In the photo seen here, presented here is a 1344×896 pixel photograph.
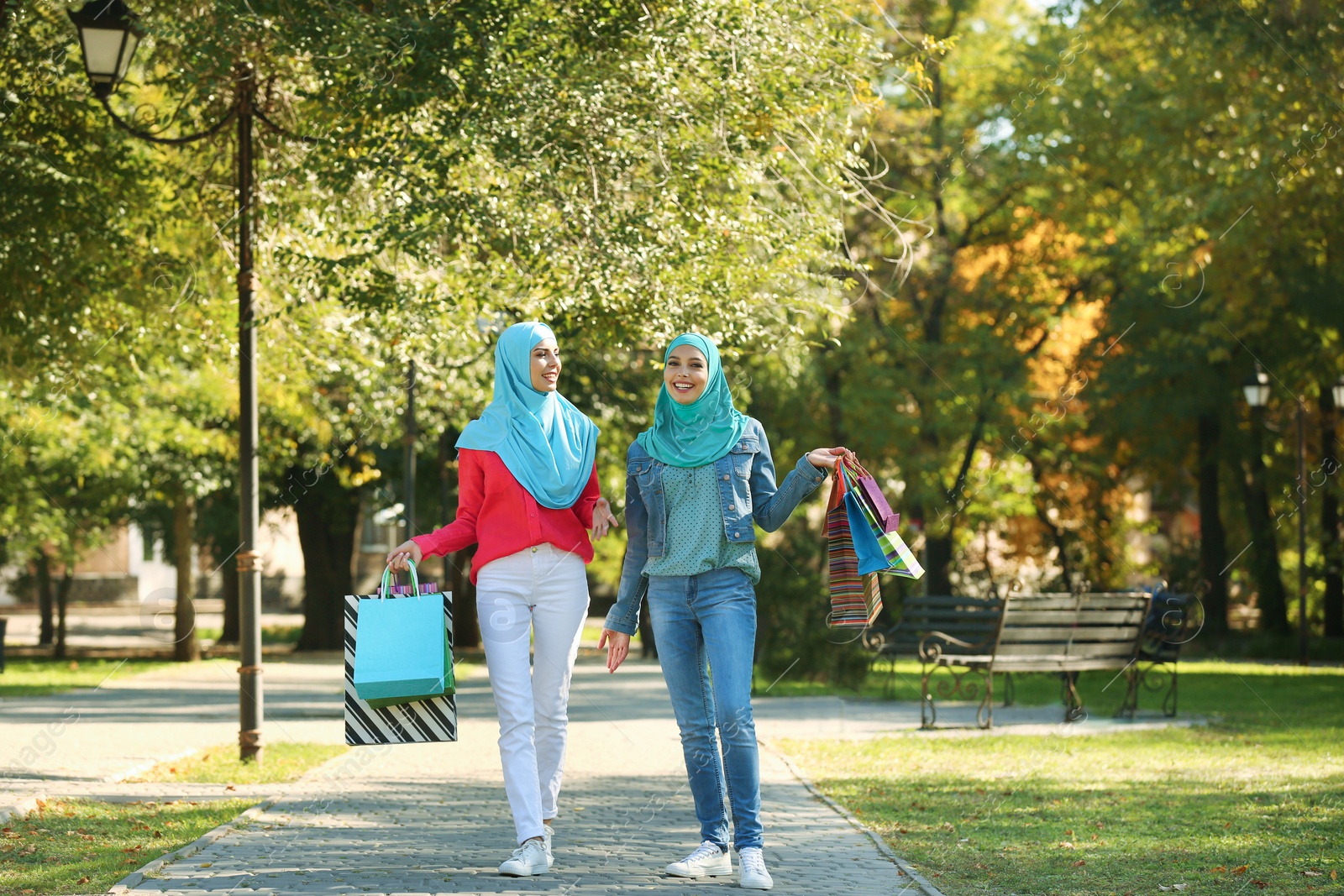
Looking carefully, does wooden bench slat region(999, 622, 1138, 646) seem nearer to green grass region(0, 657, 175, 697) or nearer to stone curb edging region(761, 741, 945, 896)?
stone curb edging region(761, 741, 945, 896)

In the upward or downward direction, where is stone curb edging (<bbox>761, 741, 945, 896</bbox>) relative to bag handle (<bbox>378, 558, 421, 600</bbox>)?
downward

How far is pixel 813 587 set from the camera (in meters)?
16.5

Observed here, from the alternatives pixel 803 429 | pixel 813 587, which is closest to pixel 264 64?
pixel 813 587

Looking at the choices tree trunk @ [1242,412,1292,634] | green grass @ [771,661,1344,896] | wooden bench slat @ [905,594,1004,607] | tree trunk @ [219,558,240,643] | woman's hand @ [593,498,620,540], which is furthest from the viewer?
tree trunk @ [219,558,240,643]

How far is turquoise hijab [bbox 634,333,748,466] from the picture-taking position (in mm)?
5730

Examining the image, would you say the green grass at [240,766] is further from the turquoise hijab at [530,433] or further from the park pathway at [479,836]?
the turquoise hijab at [530,433]

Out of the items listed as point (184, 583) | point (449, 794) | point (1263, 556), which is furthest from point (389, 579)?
point (1263, 556)

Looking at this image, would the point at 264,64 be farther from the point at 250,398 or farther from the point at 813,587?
the point at 813,587

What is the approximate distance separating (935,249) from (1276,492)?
9.31m

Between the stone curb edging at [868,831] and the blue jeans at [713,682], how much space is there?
0.73 metres

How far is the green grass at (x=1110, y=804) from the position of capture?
5969mm

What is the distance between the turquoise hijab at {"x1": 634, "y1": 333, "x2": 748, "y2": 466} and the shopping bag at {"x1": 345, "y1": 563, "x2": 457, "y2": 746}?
115cm

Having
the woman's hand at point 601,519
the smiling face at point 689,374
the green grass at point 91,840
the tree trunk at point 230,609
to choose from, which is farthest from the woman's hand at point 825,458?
the tree trunk at point 230,609

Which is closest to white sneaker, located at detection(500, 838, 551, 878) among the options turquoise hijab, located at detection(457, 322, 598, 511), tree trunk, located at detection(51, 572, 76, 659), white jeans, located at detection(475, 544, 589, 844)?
white jeans, located at detection(475, 544, 589, 844)
